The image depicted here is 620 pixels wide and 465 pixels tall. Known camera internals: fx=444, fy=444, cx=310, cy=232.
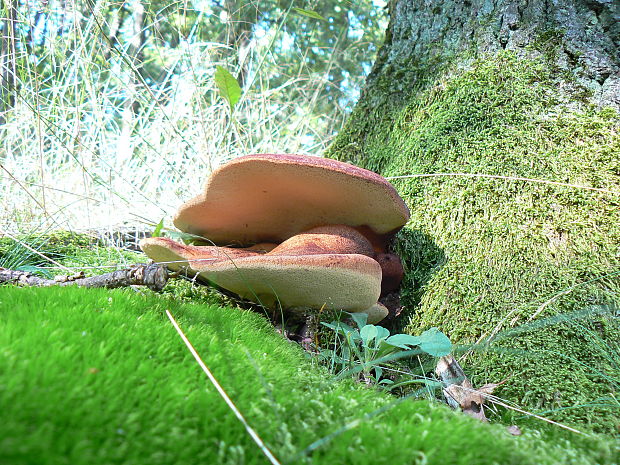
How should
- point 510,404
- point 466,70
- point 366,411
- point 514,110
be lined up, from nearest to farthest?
point 366,411 < point 510,404 < point 514,110 < point 466,70

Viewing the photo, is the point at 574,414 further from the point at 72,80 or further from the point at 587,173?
the point at 72,80

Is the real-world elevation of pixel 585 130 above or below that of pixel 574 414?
above

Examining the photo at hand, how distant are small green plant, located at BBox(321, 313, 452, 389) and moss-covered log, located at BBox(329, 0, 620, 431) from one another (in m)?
0.19

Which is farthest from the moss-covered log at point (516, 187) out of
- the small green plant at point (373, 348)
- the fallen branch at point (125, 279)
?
the fallen branch at point (125, 279)

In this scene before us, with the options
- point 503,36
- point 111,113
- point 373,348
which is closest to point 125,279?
point 373,348

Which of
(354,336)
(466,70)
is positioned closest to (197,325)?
(354,336)

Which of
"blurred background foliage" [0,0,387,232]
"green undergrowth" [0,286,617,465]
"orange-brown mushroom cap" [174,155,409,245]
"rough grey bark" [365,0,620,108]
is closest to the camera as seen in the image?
"green undergrowth" [0,286,617,465]

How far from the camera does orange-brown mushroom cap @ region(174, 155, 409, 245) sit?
1613mm

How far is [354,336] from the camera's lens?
1.58 metres

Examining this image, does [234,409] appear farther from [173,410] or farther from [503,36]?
[503,36]

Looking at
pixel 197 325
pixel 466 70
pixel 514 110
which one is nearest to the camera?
pixel 197 325

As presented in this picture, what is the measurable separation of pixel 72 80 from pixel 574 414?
4157mm

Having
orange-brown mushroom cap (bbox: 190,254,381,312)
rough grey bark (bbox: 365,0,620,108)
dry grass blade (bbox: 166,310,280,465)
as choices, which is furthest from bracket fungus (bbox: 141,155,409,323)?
rough grey bark (bbox: 365,0,620,108)

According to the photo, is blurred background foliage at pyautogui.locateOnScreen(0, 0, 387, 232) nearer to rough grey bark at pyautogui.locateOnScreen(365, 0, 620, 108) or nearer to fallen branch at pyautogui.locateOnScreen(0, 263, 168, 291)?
rough grey bark at pyautogui.locateOnScreen(365, 0, 620, 108)
